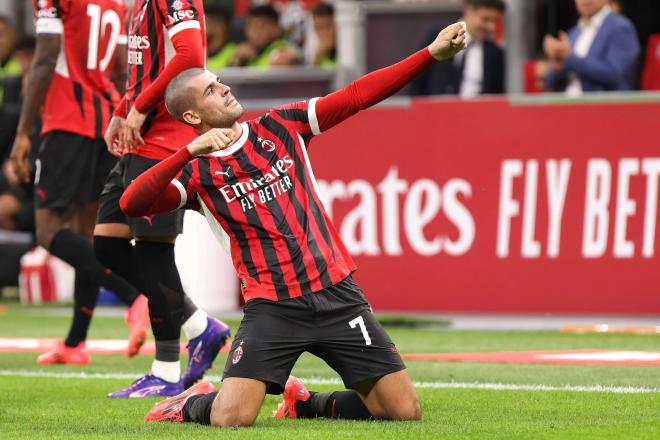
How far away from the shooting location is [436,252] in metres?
10.9

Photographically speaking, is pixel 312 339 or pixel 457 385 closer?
pixel 312 339

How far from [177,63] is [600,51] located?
5.63m

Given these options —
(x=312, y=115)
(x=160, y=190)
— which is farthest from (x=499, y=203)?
(x=160, y=190)

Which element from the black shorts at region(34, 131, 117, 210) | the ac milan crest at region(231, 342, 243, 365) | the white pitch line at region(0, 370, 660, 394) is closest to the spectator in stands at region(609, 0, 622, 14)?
the black shorts at region(34, 131, 117, 210)

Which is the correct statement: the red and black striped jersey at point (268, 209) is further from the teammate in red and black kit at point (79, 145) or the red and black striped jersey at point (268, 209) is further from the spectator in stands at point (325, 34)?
the spectator in stands at point (325, 34)

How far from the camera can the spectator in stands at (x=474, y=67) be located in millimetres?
11992

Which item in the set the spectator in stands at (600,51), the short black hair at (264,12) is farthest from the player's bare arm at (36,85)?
the short black hair at (264,12)

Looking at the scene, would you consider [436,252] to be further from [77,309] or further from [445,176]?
[77,309]

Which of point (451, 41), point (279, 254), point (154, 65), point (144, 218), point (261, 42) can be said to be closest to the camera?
point (451, 41)

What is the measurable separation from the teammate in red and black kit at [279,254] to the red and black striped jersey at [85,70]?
2.28m

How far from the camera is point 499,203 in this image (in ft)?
35.1

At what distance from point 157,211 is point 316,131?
0.71 m

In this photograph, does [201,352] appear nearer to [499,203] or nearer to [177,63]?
[177,63]

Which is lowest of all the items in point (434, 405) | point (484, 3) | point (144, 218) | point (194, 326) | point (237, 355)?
point (434, 405)
